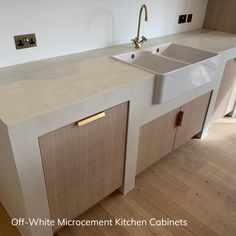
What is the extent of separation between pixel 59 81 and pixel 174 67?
0.84 metres

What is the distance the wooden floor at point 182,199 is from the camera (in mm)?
1488

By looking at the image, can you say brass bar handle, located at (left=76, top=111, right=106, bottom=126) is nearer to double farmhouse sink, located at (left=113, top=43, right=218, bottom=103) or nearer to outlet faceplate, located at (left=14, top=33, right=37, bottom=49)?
double farmhouse sink, located at (left=113, top=43, right=218, bottom=103)

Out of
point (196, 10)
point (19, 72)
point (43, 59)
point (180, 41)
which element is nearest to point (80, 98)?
point (19, 72)

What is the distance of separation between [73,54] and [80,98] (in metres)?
0.72

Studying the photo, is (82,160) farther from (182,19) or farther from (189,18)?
(189,18)

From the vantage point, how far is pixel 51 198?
3.89ft

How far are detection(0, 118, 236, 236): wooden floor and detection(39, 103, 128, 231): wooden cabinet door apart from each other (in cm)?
21

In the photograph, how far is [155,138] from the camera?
5.51 feet

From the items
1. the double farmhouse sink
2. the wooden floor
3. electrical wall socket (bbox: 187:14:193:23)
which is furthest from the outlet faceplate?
electrical wall socket (bbox: 187:14:193:23)

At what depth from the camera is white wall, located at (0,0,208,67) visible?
4.35 ft

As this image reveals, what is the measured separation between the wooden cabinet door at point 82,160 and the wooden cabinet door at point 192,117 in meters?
0.66

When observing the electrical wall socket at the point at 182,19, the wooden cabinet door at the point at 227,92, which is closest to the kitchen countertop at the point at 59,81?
the wooden cabinet door at the point at 227,92

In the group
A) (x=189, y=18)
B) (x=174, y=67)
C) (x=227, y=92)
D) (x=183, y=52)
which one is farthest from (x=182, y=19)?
(x=174, y=67)

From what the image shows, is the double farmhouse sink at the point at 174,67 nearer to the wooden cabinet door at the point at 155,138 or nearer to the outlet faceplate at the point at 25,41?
the wooden cabinet door at the point at 155,138
